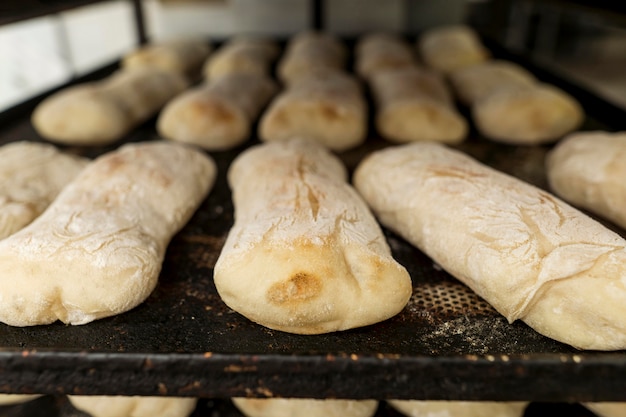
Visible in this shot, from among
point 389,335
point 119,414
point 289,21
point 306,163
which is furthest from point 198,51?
point 389,335

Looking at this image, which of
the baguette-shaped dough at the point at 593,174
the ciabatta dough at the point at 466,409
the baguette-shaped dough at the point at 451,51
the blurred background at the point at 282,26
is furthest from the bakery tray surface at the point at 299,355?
the baguette-shaped dough at the point at 451,51

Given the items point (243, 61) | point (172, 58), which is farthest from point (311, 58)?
point (172, 58)

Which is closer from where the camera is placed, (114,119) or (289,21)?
(114,119)

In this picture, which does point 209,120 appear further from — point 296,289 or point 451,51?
point 451,51

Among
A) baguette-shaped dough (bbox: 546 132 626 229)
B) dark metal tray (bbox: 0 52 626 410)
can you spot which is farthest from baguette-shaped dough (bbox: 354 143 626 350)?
baguette-shaped dough (bbox: 546 132 626 229)

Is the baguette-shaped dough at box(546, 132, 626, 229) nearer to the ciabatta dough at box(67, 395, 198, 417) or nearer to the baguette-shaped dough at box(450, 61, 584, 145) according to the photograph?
the baguette-shaped dough at box(450, 61, 584, 145)

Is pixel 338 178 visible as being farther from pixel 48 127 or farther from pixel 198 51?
pixel 198 51
